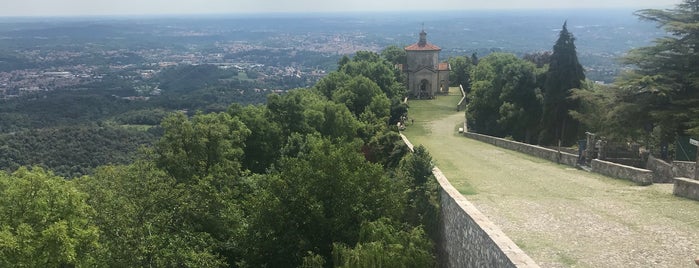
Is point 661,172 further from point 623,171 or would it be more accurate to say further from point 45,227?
point 45,227

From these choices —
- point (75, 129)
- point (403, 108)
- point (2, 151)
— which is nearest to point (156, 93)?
point (75, 129)

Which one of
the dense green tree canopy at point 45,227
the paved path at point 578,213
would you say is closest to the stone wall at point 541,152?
the paved path at point 578,213

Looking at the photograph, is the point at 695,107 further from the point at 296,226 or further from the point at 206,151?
the point at 206,151

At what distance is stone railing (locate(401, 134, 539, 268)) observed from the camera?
12.2 metres

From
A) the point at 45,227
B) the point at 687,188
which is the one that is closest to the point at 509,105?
the point at 687,188

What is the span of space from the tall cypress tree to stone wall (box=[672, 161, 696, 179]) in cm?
1551

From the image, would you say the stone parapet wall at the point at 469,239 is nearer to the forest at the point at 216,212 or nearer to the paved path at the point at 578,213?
the paved path at the point at 578,213

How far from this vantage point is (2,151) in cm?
7756

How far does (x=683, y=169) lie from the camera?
19547mm

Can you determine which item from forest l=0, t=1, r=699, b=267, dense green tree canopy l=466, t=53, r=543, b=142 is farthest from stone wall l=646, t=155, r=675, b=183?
dense green tree canopy l=466, t=53, r=543, b=142

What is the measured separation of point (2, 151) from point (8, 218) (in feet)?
234

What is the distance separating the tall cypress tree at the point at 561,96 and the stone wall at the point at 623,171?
13758 mm

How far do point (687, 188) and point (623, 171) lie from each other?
3.44 m

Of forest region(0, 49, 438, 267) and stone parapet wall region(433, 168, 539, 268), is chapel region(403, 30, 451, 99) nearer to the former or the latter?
forest region(0, 49, 438, 267)
